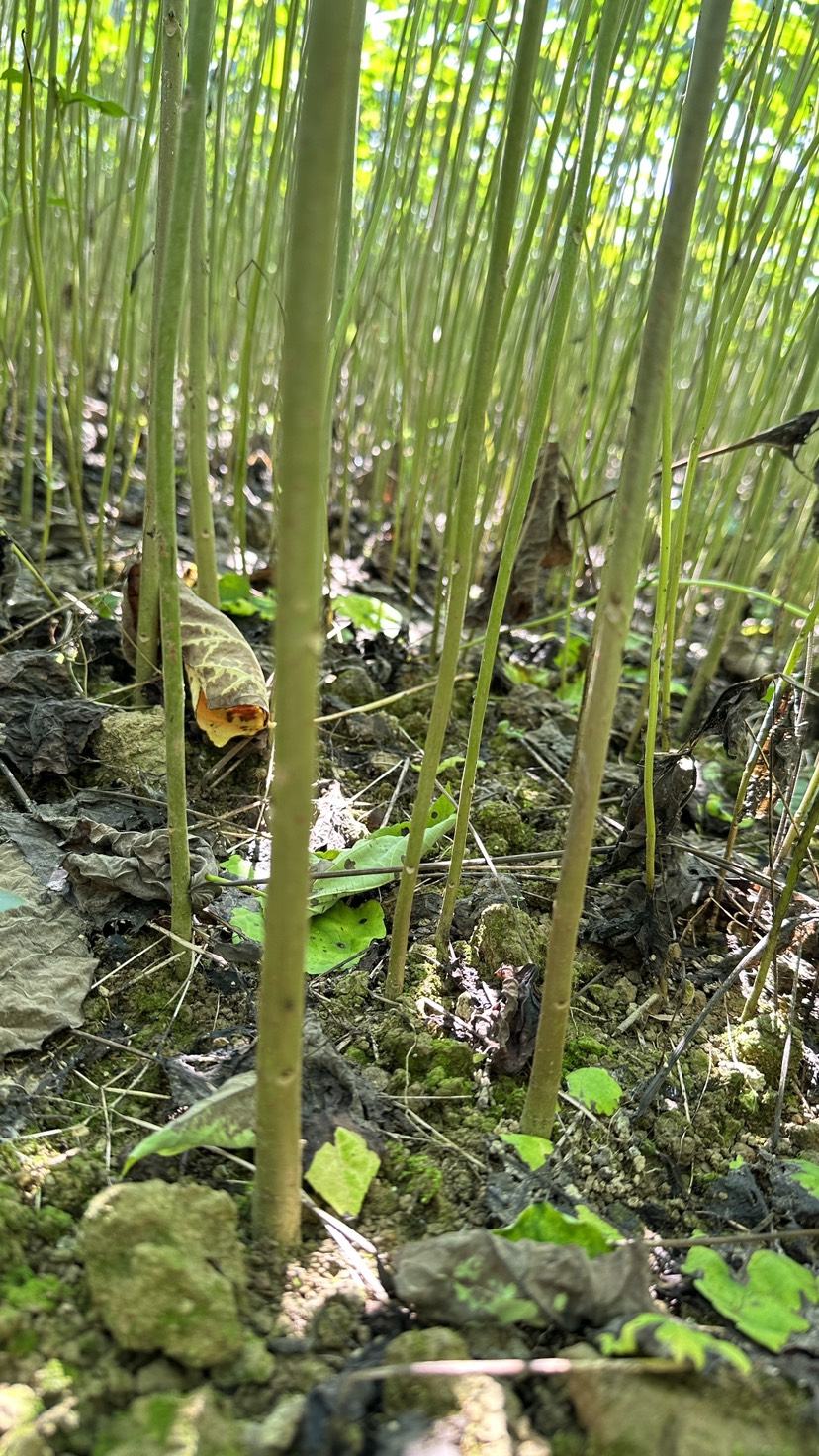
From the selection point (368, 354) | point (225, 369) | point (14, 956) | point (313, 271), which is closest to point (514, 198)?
point (313, 271)

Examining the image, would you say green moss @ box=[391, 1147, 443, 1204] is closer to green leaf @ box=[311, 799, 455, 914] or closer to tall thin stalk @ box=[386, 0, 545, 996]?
tall thin stalk @ box=[386, 0, 545, 996]

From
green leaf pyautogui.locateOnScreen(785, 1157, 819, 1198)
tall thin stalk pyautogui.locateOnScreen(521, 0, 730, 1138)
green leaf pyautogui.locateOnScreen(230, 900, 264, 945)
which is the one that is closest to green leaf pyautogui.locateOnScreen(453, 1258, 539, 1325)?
tall thin stalk pyautogui.locateOnScreen(521, 0, 730, 1138)

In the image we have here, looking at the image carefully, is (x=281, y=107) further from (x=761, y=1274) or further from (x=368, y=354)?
(x=368, y=354)

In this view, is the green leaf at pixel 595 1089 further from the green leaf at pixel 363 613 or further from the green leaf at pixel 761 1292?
the green leaf at pixel 363 613

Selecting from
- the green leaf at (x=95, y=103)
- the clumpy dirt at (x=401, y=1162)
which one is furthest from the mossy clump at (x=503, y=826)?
the green leaf at (x=95, y=103)

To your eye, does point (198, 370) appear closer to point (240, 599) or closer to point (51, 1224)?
point (240, 599)

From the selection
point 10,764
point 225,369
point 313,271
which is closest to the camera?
point 313,271
